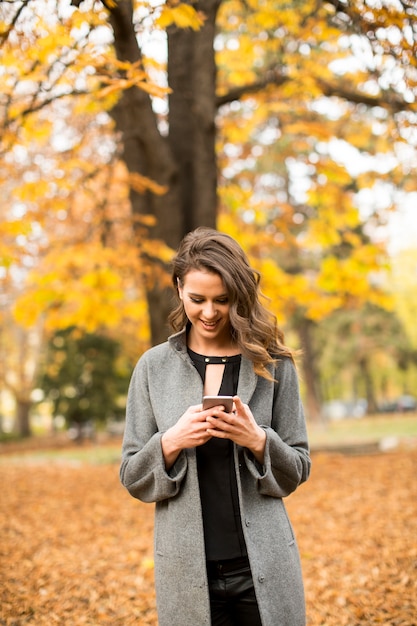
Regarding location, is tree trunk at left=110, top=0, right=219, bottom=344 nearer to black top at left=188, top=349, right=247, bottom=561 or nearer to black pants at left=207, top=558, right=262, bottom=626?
black top at left=188, top=349, right=247, bottom=561

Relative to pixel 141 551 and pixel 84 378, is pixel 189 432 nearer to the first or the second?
pixel 141 551

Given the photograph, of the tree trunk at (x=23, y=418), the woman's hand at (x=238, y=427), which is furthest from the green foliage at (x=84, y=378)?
the woman's hand at (x=238, y=427)

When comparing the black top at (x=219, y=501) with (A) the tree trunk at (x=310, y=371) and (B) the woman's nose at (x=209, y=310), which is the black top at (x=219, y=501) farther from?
(A) the tree trunk at (x=310, y=371)

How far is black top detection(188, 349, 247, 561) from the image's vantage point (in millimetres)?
2426

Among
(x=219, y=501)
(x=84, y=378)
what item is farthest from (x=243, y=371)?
(x=84, y=378)

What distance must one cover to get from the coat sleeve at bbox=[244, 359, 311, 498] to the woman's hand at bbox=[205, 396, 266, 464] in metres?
0.06

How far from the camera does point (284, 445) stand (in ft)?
8.20

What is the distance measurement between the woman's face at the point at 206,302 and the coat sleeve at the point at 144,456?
1.04ft

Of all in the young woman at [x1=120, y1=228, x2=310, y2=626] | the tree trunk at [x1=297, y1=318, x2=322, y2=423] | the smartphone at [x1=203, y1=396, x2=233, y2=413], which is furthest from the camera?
the tree trunk at [x1=297, y1=318, x2=322, y2=423]

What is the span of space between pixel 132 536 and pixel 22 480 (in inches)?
209

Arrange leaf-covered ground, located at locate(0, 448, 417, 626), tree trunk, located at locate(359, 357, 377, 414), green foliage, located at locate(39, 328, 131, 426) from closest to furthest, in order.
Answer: leaf-covered ground, located at locate(0, 448, 417, 626)
green foliage, located at locate(39, 328, 131, 426)
tree trunk, located at locate(359, 357, 377, 414)

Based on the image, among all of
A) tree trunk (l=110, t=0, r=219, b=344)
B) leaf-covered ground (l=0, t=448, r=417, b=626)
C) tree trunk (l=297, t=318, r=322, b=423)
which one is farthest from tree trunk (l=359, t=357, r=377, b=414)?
tree trunk (l=110, t=0, r=219, b=344)

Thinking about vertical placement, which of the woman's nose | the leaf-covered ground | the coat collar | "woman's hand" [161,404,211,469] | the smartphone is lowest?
the leaf-covered ground

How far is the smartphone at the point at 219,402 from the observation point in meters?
2.25
